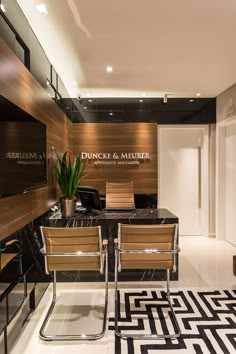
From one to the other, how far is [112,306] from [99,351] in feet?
2.50

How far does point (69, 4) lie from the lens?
105 inches

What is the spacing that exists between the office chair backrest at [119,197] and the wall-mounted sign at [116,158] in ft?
4.34

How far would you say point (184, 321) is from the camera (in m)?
2.84

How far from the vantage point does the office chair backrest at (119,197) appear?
4.82m

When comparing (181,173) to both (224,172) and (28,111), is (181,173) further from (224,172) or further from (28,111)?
(28,111)

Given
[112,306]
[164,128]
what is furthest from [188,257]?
[164,128]

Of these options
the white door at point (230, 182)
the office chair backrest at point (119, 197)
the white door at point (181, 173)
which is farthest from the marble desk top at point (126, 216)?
the white door at point (181, 173)

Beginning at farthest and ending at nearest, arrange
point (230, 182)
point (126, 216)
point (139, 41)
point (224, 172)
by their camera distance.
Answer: point (224, 172), point (230, 182), point (126, 216), point (139, 41)

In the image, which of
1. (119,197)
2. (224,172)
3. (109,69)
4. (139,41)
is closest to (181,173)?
(224,172)

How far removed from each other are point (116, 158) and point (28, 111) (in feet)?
11.4

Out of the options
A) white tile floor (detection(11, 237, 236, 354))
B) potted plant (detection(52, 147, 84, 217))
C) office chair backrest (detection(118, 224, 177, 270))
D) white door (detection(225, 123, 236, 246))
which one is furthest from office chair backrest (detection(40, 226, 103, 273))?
white door (detection(225, 123, 236, 246))

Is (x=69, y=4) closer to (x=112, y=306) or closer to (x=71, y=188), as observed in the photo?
(x=71, y=188)

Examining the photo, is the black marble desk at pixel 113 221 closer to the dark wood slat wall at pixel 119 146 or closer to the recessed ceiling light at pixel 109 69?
the recessed ceiling light at pixel 109 69

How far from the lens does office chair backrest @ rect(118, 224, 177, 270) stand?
272 cm
